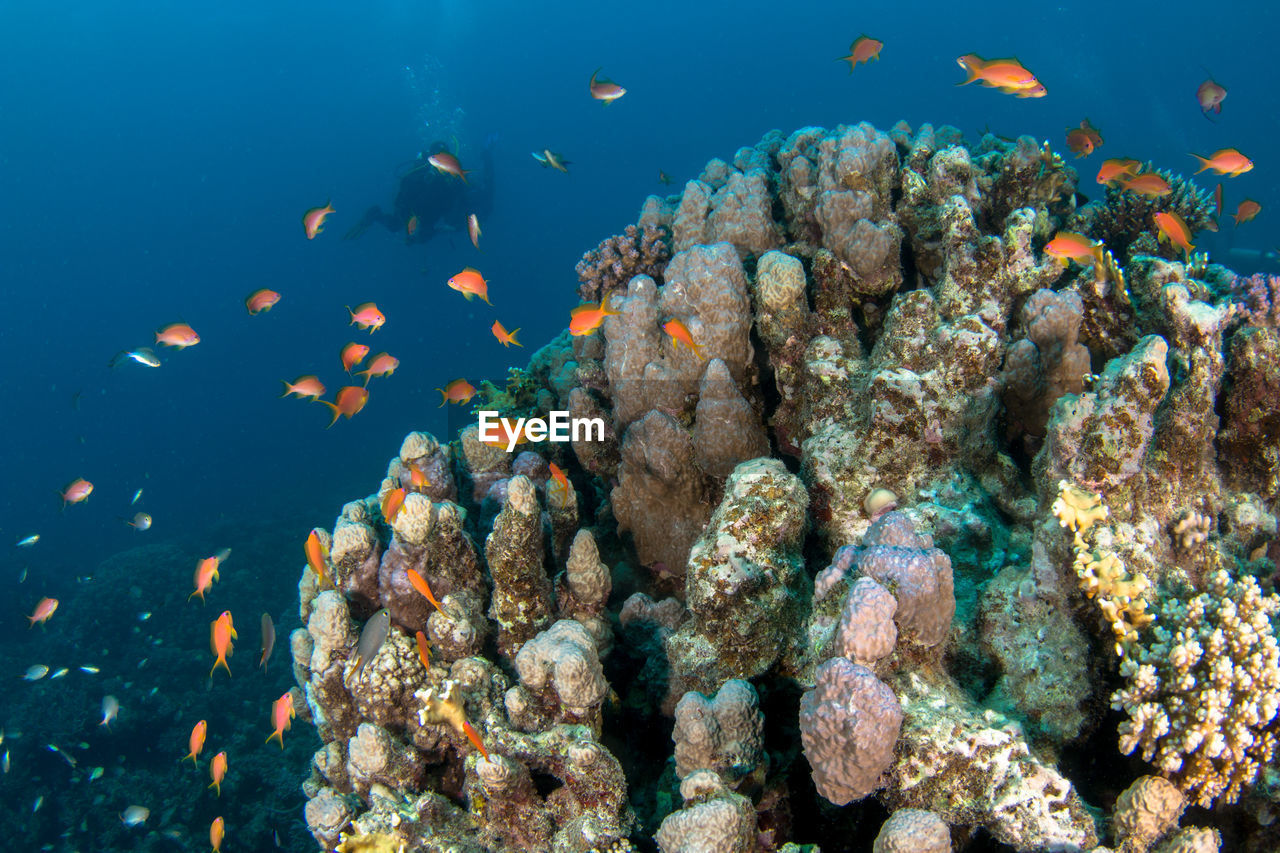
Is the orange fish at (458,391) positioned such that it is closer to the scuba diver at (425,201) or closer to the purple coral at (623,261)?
the purple coral at (623,261)

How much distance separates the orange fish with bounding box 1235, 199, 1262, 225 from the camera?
661 centimetres

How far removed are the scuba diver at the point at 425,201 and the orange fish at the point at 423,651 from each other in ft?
68.3

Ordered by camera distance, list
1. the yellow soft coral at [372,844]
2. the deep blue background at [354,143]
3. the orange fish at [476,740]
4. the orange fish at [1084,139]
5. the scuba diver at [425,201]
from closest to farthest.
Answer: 1. the orange fish at [476,740]
2. the yellow soft coral at [372,844]
3. the orange fish at [1084,139]
4. the scuba diver at [425,201]
5. the deep blue background at [354,143]

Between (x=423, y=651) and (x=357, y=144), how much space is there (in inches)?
4632

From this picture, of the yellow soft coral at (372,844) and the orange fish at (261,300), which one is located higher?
the orange fish at (261,300)

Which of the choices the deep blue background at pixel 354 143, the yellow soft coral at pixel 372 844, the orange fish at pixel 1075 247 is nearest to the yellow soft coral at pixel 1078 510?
the orange fish at pixel 1075 247

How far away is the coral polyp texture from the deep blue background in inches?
1673

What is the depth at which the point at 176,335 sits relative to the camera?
682 centimetres

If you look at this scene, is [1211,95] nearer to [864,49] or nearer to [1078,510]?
[864,49]

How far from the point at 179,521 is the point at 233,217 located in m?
82.6

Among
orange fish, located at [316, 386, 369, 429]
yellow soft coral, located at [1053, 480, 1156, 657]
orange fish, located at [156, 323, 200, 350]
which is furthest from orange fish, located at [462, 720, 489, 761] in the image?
orange fish, located at [156, 323, 200, 350]

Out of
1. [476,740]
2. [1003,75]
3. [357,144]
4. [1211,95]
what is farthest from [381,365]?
[357,144]

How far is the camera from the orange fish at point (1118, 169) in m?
5.08

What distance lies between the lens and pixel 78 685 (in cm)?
1358
